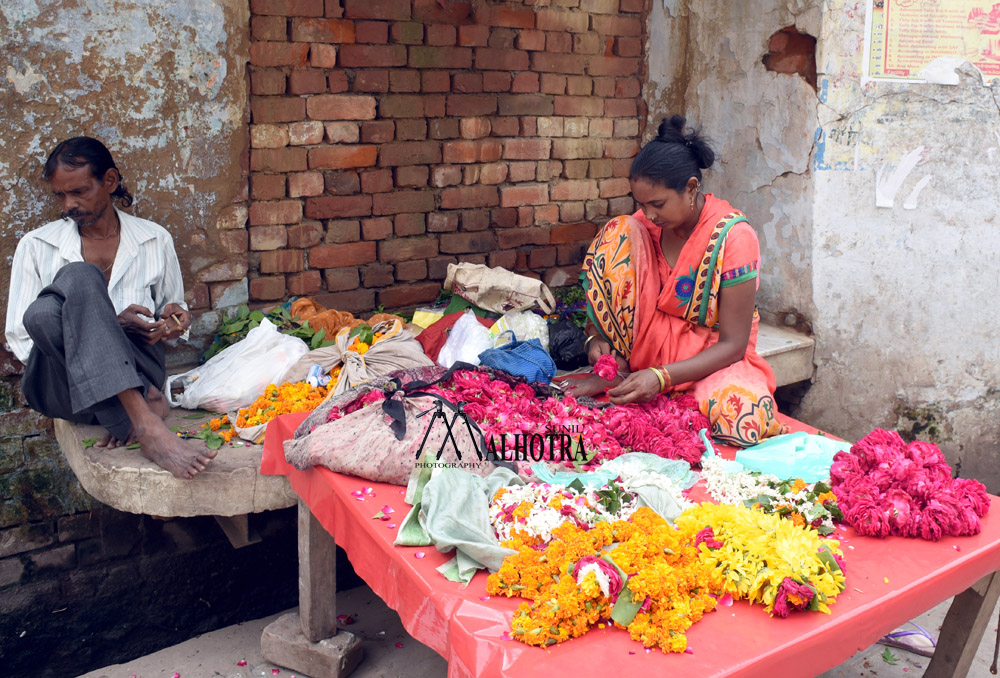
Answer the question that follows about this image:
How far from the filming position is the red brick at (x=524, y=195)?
473 centimetres

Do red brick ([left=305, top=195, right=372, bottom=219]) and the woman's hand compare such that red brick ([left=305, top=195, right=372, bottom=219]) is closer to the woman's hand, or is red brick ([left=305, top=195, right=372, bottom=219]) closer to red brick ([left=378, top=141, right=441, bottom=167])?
red brick ([left=378, top=141, right=441, bottom=167])

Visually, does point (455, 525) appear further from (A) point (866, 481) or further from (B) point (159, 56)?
(B) point (159, 56)

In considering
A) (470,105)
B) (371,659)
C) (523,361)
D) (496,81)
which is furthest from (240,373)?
(496,81)

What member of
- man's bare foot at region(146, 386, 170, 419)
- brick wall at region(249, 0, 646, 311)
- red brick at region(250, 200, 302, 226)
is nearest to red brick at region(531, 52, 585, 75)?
brick wall at region(249, 0, 646, 311)

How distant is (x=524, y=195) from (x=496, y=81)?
0.65 m

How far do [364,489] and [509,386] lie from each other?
824 mm

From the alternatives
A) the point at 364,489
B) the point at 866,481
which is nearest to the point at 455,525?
the point at 364,489

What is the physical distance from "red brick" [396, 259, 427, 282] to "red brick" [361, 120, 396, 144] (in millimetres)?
650

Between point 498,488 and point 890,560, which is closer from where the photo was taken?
point 890,560

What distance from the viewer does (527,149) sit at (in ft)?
15.6

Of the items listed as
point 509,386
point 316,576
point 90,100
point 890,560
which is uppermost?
point 90,100

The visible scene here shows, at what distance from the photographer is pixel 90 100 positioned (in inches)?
137

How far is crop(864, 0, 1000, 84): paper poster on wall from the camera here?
4086 millimetres

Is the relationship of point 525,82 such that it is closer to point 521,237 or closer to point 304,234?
point 521,237
